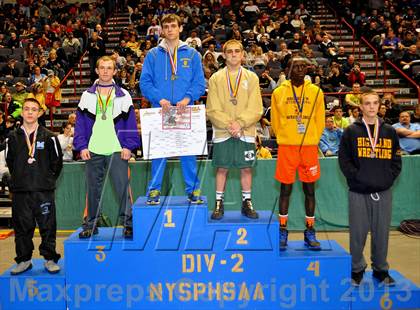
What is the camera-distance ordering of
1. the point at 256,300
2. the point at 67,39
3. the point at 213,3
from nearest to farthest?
1. the point at 256,300
2. the point at 67,39
3. the point at 213,3

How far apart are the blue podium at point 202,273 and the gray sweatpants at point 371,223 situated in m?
0.23

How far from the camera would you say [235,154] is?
6.08m

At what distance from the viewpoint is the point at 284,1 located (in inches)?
759

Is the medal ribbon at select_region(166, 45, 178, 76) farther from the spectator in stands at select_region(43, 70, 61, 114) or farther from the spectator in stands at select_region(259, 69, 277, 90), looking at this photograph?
the spectator in stands at select_region(43, 70, 61, 114)

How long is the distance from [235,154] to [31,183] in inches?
79.1

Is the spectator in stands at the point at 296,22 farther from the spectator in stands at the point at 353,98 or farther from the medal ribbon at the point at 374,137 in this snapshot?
the medal ribbon at the point at 374,137

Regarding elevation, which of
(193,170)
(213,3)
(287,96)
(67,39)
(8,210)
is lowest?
(8,210)

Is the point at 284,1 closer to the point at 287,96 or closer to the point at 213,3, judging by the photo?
the point at 213,3

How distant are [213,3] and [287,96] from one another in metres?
13.9

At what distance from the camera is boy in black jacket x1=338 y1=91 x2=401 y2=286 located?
18.9 feet

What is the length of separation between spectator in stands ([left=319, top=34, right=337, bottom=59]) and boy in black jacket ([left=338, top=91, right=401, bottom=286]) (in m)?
9.67

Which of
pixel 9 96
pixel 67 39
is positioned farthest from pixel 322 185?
pixel 67 39

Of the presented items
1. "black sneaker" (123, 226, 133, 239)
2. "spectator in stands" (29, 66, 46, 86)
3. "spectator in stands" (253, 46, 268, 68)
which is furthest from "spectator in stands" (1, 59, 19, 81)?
"black sneaker" (123, 226, 133, 239)

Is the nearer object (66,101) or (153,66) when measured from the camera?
(153,66)
